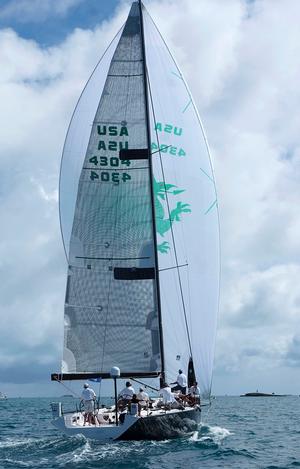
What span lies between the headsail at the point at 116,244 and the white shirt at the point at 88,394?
2.48 m

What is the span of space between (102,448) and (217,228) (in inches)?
377

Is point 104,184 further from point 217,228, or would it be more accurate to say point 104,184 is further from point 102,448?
point 102,448

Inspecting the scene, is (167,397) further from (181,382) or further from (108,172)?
(108,172)

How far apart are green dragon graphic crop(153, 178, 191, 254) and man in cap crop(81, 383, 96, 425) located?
6.49 metres

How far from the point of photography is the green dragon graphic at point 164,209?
23938 millimetres

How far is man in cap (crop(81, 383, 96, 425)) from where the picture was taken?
61.0ft

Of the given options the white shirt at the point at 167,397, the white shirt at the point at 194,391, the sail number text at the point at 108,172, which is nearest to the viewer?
the white shirt at the point at 167,397

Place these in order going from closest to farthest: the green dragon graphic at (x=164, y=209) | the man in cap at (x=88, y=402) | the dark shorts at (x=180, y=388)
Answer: the man in cap at (x=88, y=402)
the dark shorts at (x=180, y=388)
the green dragon graphic at (x=164, y=209)


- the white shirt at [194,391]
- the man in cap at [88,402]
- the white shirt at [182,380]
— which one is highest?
the white shirt at [182,380]

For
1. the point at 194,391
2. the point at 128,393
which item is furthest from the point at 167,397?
the point at 194,391

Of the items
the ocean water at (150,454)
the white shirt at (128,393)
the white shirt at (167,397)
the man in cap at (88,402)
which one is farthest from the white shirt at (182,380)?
the man in cap at (88,402)

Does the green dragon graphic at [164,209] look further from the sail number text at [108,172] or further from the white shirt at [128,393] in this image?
the white shirt at [128,393]

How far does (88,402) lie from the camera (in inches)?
739

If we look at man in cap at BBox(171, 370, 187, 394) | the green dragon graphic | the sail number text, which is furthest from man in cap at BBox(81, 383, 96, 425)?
the sail number text
